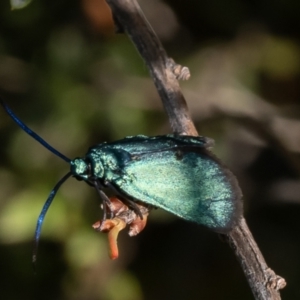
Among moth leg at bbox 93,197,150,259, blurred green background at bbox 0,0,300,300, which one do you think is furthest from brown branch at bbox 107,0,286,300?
blurred green background at bbox 0,0,300,300

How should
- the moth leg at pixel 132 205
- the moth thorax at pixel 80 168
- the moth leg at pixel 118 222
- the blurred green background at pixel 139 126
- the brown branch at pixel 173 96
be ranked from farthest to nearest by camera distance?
1. the blurred green background at pixel 139 126
2. the moth thorax at pixel 80 168
3. the moth leg at pixel 132 205
4. the moth leg at pixel 118 222
5. the brown branch at pixel 173 96

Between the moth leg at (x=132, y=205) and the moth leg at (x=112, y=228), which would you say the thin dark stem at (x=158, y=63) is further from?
A: the moth leg at (x=112, y=228)

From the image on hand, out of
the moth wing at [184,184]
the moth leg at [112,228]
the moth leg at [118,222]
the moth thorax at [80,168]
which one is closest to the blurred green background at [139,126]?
the moth thorax at [80,168]

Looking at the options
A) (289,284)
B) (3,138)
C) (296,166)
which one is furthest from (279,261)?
(3,138)

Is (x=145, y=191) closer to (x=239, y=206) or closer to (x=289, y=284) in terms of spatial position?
(x=239, y=206)

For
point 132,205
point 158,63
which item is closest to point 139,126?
point 158,63
